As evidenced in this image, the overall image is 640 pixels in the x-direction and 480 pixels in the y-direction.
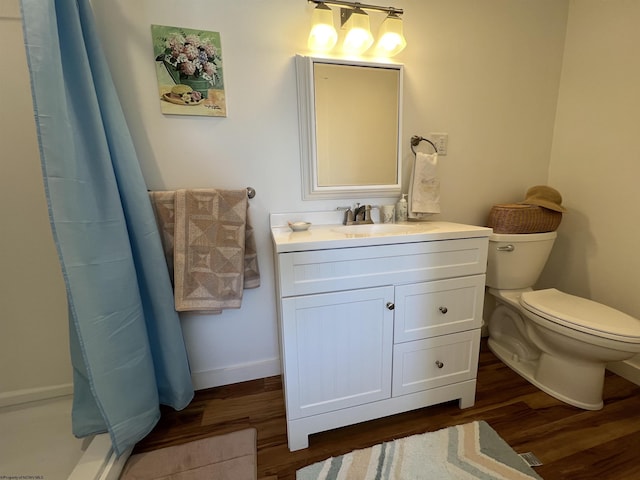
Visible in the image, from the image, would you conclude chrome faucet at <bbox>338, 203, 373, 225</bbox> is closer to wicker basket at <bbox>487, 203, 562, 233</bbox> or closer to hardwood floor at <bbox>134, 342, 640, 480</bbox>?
wicker basket at <bbox>487, 203, 562, 233</bbox>

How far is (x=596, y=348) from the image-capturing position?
1127mm

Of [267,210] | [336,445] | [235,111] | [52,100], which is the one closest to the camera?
[52,100]

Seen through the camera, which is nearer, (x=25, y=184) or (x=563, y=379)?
(x=25, y=184)

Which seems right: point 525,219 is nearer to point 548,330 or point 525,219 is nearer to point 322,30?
point 548,330

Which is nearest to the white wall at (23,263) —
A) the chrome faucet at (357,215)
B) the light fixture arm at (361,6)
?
the light fixture arm at (361,6)

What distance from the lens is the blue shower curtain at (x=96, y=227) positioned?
31.3 inches

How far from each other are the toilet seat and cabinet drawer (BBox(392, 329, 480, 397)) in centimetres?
36

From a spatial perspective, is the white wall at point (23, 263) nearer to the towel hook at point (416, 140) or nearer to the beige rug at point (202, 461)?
the beige rug at point (202, 461)

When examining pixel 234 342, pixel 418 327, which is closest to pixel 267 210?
pixel 234 342

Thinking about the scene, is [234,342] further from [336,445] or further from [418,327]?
[418,327]

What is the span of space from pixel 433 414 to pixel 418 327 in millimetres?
485

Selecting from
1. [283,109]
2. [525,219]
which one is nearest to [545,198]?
[525,219]

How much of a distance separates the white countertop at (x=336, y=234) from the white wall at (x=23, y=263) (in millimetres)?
1018

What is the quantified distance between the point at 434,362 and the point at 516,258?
2.63ft
